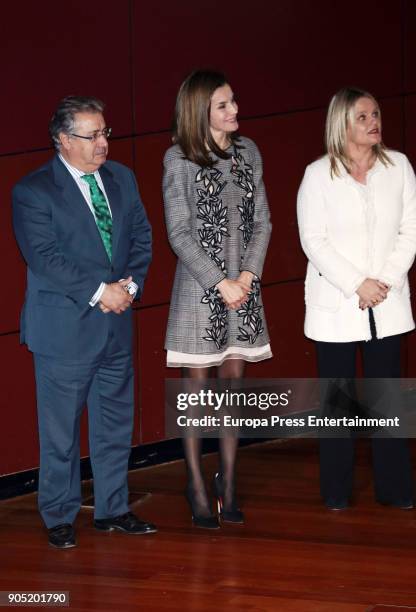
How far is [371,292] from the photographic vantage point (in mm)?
4895

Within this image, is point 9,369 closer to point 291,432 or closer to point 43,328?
point 43,328

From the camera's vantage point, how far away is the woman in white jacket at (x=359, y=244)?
491 centimetres

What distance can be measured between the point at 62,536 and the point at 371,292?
1.54m

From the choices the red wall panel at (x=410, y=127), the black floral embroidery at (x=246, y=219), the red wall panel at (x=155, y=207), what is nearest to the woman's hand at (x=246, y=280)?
the black floral embroidery at (x=246, y=219)

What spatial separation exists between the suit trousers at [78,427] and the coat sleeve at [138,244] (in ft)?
0.95

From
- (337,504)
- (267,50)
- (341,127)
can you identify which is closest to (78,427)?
(337,504)

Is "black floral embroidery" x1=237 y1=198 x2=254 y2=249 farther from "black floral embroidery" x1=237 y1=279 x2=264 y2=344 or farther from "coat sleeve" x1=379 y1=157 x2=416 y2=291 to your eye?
"coat sleeve" x1=379 y1=157 x2=416 y2=291

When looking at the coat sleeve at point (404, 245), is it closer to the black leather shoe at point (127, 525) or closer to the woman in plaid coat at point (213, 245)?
the woman in plaid coat at point (213, 245)

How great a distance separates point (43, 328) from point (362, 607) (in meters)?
1.56

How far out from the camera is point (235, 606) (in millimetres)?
4039

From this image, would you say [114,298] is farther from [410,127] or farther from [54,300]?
[410,127]

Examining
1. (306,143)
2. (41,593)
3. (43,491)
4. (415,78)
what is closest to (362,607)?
(41,593)

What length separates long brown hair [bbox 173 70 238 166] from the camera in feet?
15.5

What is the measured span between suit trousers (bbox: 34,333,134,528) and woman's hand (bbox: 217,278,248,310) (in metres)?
0.45
